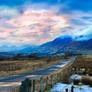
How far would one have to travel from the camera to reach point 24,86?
4.97m

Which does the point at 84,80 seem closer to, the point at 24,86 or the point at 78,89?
the point at 78,89

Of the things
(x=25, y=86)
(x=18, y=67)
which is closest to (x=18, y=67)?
(x=18, y=67)

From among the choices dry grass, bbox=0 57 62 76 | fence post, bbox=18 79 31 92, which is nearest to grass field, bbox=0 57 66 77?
dry grass, bbox=0 57 62 76

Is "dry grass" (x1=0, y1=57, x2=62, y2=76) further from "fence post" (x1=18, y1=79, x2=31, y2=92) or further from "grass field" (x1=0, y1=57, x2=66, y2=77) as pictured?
"fence post" (x1=18, y1=79, x2=31, y2=92)

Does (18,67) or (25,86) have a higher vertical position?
(25,86)

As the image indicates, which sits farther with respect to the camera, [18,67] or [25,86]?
[18,67]

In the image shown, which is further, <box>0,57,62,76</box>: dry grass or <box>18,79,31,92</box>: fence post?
<box>0,57,62,76</box>: dry grass

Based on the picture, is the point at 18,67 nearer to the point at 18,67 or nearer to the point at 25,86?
the point at 18,67

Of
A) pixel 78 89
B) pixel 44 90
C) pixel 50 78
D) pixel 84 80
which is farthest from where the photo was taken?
pixel 84 80

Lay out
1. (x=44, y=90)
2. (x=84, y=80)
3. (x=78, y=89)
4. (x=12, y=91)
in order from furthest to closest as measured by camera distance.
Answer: (x=84, y=80), (x=78, y=89), (x=44, y=90), (x=12, y=91)

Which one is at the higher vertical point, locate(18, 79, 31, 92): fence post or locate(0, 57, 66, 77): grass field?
locate(18, 79, 31, 92): fence post

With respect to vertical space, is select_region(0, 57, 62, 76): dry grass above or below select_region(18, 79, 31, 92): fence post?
below

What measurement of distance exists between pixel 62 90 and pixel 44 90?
1486 millimetres

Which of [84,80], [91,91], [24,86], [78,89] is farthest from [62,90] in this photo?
Answer: [24,86]
